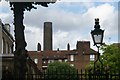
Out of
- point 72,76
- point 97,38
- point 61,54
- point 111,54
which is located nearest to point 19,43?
point 72,76

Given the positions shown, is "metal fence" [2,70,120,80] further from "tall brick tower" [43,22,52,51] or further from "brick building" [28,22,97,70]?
"tall brick tower" [43,22,52,51]

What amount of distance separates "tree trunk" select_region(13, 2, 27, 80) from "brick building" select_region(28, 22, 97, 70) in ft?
268

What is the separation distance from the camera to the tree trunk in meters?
13.6

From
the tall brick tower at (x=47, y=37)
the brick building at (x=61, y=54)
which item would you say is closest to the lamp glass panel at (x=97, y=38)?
the brick building at (x=61, y=54)

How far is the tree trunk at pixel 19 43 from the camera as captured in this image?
1356cm

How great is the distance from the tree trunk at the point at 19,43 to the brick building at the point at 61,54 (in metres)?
81.7

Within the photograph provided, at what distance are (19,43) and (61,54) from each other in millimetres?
102497

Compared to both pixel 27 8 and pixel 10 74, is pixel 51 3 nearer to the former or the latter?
pixel 27 8

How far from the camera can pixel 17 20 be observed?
551 inches

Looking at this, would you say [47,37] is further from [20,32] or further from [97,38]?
[20,32]

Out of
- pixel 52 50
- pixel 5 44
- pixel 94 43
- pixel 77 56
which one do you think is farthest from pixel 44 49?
pixel 94 43

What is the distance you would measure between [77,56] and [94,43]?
308 feet

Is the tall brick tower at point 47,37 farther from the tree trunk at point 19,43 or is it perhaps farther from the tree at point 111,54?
the tree trunk at point 19,43

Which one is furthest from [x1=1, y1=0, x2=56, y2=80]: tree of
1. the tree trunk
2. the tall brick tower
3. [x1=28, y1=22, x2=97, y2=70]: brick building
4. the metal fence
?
the tall brick tower
